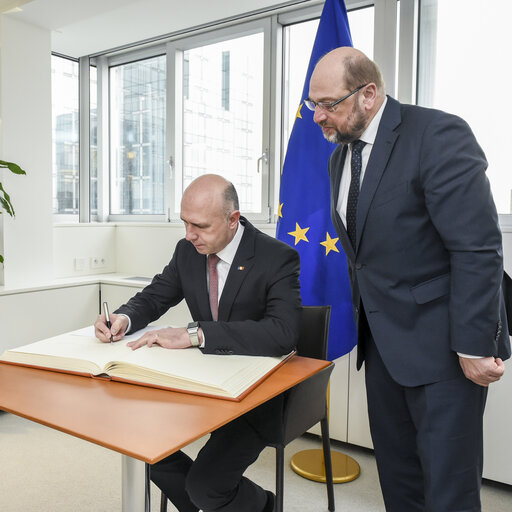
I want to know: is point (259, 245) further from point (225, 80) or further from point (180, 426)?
point (225, 80)

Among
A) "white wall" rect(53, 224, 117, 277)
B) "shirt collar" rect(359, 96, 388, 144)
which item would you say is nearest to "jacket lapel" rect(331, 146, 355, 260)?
"shirt collar" rect(359, 96, 388, 144)

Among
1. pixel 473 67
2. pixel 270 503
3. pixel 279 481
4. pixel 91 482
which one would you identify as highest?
pixel 473 67

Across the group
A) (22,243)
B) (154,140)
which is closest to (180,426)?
(22,243)

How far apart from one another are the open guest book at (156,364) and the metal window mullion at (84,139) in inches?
119

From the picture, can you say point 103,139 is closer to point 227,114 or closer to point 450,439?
point 227,114

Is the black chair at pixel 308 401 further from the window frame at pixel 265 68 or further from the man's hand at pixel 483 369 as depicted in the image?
the window frame at pixel 265 68

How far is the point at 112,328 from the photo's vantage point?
152 cm

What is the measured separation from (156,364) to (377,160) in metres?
0.77

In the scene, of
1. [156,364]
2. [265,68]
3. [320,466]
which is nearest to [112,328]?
[156,364]

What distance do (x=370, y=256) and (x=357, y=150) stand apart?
30 cm

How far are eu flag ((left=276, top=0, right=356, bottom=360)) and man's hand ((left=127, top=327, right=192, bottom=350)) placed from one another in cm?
111

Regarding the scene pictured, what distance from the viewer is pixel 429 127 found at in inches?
51.9

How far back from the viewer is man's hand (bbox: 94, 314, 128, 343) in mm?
1491

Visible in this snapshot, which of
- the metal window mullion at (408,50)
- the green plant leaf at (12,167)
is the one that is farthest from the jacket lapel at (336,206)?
the green plant leaf at (12,167)
